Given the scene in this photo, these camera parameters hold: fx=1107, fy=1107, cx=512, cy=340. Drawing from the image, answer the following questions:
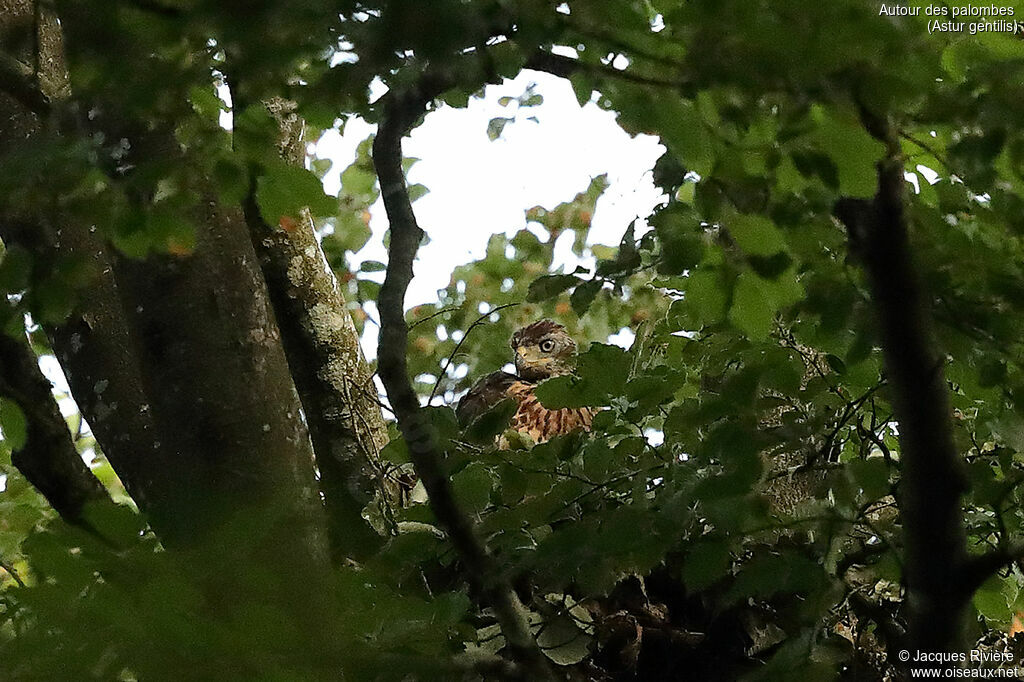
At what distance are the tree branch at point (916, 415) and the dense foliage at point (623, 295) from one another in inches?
1.2

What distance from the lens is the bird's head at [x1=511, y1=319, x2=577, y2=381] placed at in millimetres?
3789

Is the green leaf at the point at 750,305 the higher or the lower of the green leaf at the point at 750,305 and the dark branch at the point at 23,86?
the lower

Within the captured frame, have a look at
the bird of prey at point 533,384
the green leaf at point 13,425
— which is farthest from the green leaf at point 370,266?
the green leaf at point 13,425

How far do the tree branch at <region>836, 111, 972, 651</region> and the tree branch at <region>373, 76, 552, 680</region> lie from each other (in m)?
0.45

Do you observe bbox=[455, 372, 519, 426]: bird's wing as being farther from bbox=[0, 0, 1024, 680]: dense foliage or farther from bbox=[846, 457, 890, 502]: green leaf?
bbox=[846, 457, 890, 502]: green leaf

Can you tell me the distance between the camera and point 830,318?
3.88 feet

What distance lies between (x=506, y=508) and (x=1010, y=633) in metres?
1.08

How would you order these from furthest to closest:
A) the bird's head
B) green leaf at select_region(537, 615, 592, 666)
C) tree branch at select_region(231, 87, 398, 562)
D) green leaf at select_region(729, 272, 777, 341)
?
the bird's head, tree branch at select_region(231, 87, 398, 562), green leaf at select_region(537, 615, 592, 666), green leaf at select_region(729, 272, 777, 341)

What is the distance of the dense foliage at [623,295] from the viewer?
0.89 m

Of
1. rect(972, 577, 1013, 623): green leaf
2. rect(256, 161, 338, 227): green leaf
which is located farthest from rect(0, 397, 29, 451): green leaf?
rect(972, 577, 1013, 623): green leaf

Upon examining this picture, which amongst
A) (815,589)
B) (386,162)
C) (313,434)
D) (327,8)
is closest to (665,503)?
(815,589)

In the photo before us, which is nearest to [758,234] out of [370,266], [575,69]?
[575,69]

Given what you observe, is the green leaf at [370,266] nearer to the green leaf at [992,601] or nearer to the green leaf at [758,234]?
the green leaf at [992,601]

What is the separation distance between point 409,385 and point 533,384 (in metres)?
2.39
